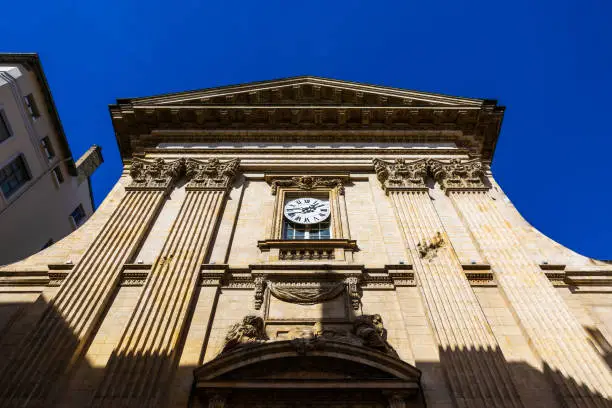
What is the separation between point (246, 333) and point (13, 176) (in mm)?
16661

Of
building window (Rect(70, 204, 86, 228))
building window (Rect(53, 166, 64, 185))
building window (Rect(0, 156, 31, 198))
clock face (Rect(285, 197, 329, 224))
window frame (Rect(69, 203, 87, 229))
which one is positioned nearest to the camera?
clock face (Rect(285, 197, 329, 224))

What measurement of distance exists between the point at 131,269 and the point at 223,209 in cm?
354

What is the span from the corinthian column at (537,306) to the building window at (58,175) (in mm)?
20451

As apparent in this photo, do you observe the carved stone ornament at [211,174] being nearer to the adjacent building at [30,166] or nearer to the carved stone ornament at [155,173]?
the carved stone ornament at [155,173]

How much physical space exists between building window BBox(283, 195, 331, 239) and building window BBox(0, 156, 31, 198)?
13.3 m

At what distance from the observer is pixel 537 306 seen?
9.87 m

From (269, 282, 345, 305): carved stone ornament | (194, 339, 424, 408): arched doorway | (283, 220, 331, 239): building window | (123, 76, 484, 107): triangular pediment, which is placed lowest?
(194, 339, 424, 408): arched doorway

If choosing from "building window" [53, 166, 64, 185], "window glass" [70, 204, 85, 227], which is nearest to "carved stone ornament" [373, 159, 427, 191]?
"building window" [53, 166, 64, 185]

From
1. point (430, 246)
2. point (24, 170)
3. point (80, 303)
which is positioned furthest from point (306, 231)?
point (24, 170)

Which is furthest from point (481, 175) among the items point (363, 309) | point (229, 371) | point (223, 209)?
point (229, 371)

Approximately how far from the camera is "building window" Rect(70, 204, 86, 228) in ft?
83.0

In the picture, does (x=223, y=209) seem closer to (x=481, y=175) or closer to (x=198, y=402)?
(x=198, y=402)

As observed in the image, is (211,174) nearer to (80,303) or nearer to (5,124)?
(80,303)

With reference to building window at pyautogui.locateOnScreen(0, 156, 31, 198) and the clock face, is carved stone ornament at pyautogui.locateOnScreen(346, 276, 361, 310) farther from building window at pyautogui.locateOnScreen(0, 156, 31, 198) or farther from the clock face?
building window at pyautogui.locateOnScreen(0, 156, 31, 198)
